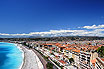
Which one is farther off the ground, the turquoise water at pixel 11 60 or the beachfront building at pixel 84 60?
the beachfront building at pixel 84 60

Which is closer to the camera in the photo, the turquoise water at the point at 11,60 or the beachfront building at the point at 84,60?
the beachfront building at the point at 84,60

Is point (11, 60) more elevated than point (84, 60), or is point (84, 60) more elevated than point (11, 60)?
point (84, 60)

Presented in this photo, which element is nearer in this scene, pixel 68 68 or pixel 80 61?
pixel 68 68

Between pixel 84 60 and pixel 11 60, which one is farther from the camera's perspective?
pixel 11 60

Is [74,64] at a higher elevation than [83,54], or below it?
below

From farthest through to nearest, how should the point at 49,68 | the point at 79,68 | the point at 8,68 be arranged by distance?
1. the point at 8,68
2. the point at 79,68
3. the point at 49,68

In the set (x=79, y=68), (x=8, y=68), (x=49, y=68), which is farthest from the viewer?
(x=8, y=68)

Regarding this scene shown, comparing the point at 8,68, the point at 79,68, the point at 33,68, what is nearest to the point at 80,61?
the point at 79,68

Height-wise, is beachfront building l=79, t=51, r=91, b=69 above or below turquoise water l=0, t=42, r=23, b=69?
above

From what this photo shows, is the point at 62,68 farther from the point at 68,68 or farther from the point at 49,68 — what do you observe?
the point at 49,68

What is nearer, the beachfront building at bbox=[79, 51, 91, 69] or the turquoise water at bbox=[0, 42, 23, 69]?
the beachfront building at bbox=[79, 51, 91, 69]
